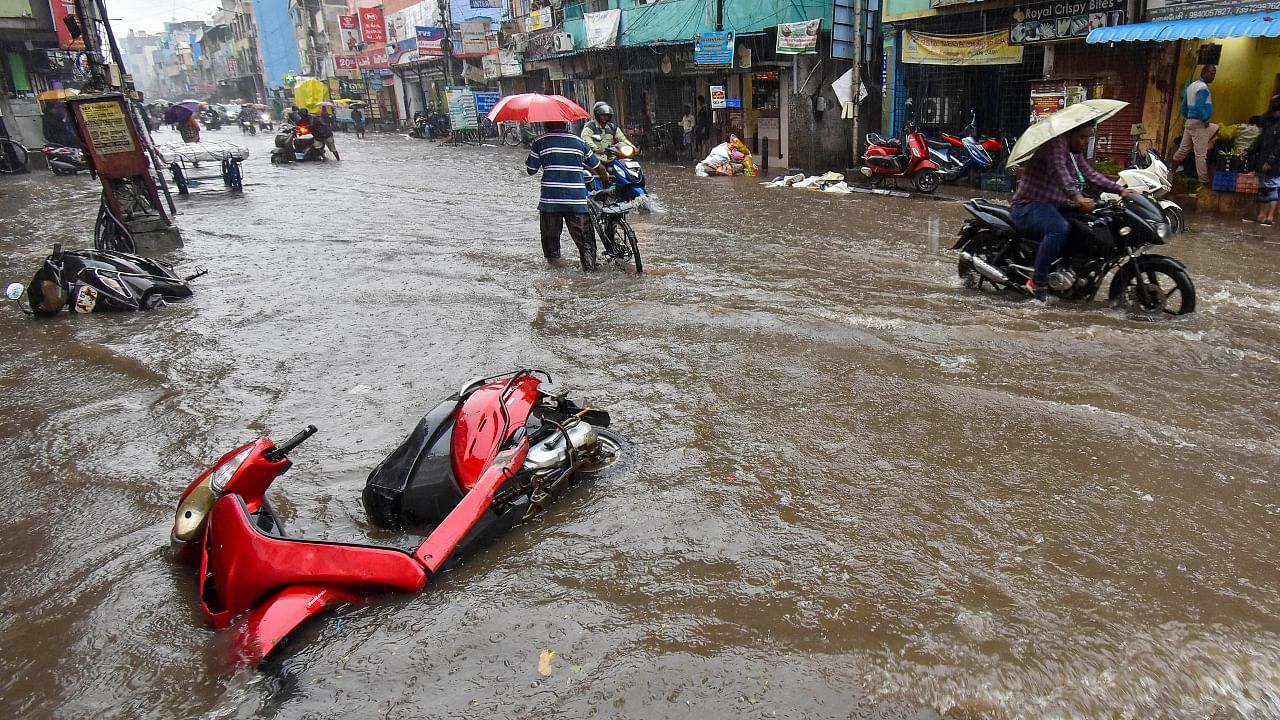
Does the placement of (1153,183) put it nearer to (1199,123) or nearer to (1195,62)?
(1199,123)

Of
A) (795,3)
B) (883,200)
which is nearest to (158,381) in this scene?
(883,200)

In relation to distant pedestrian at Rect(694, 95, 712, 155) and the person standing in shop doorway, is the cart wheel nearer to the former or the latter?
distant pedestrian at Rect(694, 95, 712, 155)

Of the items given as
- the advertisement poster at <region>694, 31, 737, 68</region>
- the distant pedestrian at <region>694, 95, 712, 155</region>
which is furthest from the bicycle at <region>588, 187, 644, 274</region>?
the distant pedestrian at <region>694, 95, 712, 155</region>

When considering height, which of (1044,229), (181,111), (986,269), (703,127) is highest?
(181,111)

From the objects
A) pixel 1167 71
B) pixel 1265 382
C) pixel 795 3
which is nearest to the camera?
pixel 1265 382

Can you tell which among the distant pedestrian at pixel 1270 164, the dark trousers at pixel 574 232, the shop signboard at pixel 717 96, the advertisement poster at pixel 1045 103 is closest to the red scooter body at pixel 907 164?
the advertisement poster at pixel 1045 103

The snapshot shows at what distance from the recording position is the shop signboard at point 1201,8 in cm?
945

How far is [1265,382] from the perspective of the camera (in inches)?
180

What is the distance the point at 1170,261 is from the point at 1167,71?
7.31 metres

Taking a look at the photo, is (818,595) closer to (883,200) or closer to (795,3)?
(883,200)

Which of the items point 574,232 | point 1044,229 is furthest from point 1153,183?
point 574,232

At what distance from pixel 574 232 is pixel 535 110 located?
1304 mm

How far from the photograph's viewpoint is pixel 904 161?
546 inches

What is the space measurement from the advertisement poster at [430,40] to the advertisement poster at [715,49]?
22.2 meters
